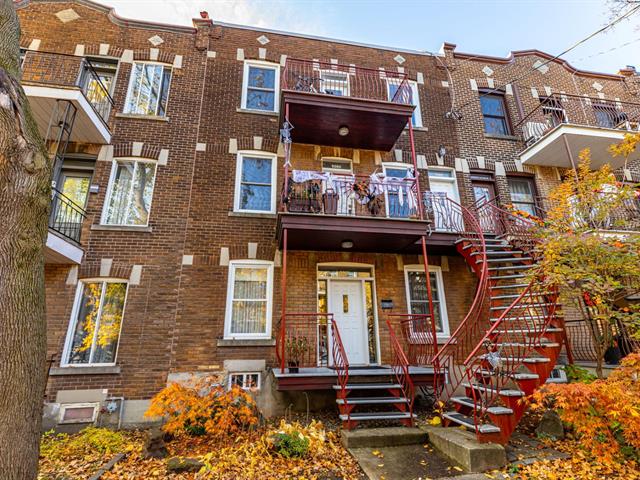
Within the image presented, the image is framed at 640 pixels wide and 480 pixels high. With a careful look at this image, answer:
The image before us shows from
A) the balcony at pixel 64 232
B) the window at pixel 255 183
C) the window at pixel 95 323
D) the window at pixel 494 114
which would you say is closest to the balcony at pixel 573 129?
the window at pixel 494 114

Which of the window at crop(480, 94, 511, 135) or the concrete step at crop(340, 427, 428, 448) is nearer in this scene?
the concrete step at crop(340, 427, 428, 448)

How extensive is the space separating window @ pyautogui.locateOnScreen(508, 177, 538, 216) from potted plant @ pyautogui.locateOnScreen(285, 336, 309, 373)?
26.6 feet

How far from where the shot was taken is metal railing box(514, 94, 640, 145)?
11.0 m

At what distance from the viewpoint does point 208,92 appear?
9.31m

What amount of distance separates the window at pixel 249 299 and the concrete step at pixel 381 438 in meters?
3.11

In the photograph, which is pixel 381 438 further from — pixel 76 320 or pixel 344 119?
pixel 344 119

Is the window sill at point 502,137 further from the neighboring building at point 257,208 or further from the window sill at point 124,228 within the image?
the window sill at point 124,228

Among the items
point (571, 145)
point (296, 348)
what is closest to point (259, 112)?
point (296, 348)

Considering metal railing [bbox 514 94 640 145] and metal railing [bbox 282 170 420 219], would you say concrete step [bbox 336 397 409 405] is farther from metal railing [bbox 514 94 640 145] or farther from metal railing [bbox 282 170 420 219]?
metal railing [bbox 514 94 640 145]

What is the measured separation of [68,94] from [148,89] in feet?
8.52

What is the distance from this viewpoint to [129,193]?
829cm

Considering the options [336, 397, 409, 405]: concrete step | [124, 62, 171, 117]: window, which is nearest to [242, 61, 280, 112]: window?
[124, 62, 171, 117]: window

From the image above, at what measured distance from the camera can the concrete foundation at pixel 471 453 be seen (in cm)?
429

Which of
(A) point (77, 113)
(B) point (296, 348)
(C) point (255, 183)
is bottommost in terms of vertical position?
(B) point (296, 348)
